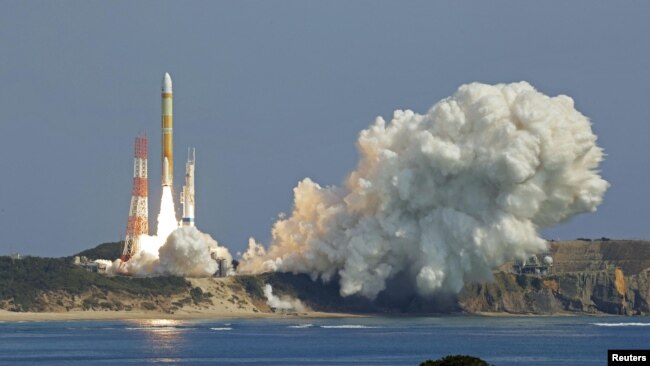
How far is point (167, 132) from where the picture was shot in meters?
156

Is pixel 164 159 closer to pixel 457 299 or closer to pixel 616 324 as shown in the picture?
pixel 457 299

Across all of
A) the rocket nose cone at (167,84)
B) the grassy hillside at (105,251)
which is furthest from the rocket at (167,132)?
the grassy hillside at (105,251)

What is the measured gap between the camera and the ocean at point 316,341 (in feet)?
344

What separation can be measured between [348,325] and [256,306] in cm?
1766

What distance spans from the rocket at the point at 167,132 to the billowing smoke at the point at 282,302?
1697 centimetres

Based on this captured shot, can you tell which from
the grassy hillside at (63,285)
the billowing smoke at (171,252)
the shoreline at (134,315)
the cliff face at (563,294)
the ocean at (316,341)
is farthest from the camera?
the cliff face at (563,294)

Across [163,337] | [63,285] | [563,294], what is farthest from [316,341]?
[563,294]

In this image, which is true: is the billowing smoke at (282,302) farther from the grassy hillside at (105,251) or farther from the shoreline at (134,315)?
the grassy hillside at (105,251)

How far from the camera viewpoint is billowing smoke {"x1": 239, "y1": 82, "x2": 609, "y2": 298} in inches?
5541

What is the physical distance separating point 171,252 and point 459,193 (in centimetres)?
3054

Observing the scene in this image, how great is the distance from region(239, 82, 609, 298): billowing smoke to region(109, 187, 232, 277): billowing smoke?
36.9 feet

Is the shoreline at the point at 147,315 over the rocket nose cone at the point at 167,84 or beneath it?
beneath

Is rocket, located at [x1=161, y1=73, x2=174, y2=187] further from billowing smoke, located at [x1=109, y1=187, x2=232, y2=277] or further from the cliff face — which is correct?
the cliff face

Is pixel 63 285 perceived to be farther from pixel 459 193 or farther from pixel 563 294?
pixel 563 294
